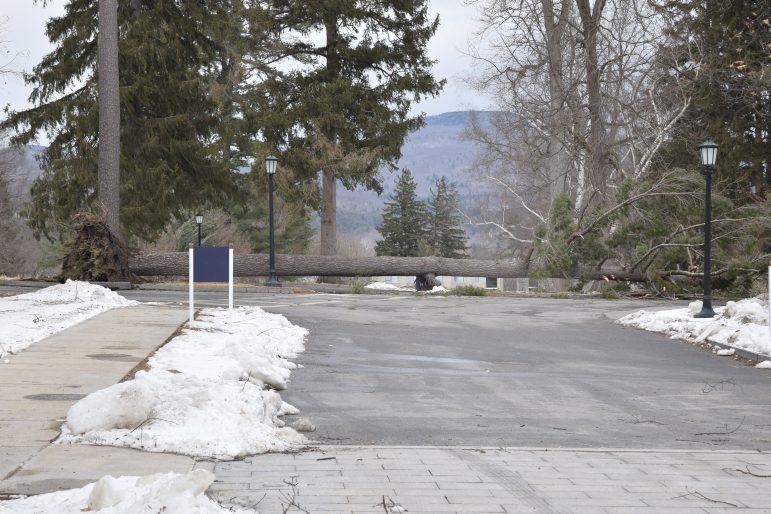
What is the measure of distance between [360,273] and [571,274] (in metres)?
7.04

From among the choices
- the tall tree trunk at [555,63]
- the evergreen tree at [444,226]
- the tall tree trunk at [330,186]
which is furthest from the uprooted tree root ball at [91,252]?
the evergreen tree at [444,226]

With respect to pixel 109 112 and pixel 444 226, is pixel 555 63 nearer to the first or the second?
pixel 109 112

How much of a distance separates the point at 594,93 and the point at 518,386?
76.0ft

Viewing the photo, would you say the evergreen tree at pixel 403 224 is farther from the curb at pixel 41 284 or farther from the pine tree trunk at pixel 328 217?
the curb at pixel 41 284

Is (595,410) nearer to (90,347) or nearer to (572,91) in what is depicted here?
(90,347)

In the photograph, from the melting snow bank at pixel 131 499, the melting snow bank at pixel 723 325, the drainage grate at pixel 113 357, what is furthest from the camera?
the melting snow bank at pixel 723 325

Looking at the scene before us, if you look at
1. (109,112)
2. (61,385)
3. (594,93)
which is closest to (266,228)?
(594,93)

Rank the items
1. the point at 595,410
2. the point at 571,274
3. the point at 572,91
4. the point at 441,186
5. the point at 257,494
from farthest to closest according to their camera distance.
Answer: the point at 441,186 < the point at 572,91 < the point at 571,274 < the point at 595,410 < the point at 257,494

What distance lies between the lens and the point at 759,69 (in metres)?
29.3

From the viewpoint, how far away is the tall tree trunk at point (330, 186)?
32375mm

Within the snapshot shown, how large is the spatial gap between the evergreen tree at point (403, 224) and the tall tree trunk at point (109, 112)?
51.0m

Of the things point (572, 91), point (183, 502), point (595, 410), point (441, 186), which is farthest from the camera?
point (441, 186)

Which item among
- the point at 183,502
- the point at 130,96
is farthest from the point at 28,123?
the point at 183,502

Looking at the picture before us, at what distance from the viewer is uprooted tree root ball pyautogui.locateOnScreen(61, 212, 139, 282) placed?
22.4 metres
